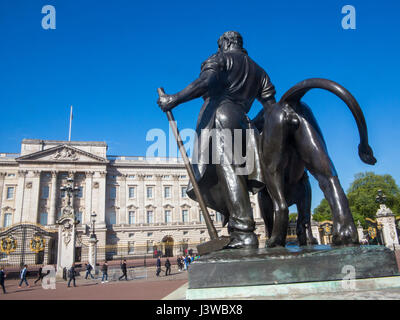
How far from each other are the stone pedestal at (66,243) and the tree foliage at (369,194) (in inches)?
1417

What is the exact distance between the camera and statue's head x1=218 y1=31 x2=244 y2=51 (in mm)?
3922

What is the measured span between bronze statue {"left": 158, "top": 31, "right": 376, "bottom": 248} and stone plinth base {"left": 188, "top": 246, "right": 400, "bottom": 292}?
30 cm

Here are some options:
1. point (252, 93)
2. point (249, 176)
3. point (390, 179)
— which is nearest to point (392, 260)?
point (249, 176)

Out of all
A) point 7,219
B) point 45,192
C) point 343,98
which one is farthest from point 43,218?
point 343,98

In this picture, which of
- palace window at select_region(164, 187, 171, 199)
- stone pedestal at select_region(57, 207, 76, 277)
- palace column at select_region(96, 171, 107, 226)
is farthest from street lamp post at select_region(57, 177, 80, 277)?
palace window at select_region(164, 187, 171, 199)

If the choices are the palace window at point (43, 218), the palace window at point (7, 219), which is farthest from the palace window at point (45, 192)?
the palace window at point (7, 219)

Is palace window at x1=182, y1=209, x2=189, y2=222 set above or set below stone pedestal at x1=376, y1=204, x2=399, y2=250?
above

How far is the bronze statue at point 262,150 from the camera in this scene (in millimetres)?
2652

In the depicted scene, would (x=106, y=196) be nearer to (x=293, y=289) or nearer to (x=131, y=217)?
(x=131, y=217)

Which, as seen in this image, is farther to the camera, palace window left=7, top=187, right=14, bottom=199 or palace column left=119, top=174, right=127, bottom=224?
palace column left=119, top=174, right=127, bottom=224

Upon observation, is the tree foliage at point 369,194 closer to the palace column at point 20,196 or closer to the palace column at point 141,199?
the palace column at point 141,199

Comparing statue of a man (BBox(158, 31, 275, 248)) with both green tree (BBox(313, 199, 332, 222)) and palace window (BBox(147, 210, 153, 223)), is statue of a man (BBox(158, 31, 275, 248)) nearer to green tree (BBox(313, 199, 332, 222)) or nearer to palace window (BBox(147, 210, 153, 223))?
palace window (BBox(147, 210, 153, 223))

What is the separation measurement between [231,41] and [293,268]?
2990 millimetres

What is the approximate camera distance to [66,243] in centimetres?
1941
